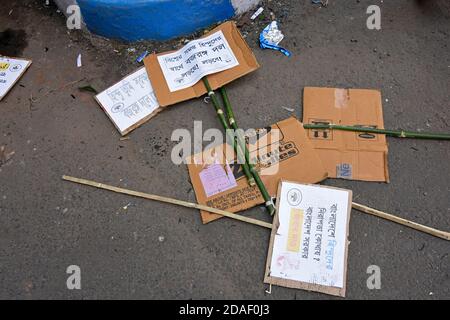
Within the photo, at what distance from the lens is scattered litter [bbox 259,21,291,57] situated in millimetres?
2697

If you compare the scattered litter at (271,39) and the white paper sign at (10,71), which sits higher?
the white paper sign at (10,71)

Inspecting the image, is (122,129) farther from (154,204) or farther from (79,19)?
(79,19)

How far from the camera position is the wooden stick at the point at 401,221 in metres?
2.04

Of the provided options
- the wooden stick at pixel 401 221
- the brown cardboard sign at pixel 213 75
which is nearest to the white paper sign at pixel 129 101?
the brown cardboard sign at pixel 213 75

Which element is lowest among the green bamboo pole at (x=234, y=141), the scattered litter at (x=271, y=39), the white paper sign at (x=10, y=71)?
the green bamboo pole at (x=234, y=141)

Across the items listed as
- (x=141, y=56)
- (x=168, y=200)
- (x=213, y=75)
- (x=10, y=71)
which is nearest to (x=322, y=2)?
(x=213, y=75)

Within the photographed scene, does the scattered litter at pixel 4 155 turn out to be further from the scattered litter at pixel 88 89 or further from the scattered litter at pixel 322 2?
the scattered litter at pixel 322 2

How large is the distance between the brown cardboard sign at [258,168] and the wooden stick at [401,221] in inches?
9.8

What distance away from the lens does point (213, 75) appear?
98.2 inches

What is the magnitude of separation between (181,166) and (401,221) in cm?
119

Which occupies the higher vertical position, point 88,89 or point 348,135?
point 88,89

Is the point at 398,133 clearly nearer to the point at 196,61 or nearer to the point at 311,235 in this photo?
the point at 311,235

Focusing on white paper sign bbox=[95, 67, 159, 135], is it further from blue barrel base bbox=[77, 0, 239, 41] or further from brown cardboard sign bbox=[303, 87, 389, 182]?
brown cardboard sign bbox=[303, 87, 389, 182]

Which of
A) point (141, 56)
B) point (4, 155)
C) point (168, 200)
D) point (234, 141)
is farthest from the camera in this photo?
point (141, 56)
